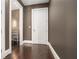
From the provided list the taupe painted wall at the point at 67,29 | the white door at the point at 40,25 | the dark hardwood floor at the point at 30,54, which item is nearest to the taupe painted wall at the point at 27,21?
the white door at the point at 40,25

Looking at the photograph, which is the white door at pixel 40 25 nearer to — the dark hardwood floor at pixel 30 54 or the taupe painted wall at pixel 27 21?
the taupe painted wall at pixel 27 21

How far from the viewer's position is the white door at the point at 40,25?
20.9 feet

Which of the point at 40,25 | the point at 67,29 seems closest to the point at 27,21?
the point at 40,25

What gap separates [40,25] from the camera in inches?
254

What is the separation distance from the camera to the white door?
20.9 feet

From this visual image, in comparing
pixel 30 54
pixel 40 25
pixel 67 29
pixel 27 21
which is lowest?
pixel 30 54

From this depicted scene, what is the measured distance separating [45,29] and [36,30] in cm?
66

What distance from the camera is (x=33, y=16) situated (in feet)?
21.8

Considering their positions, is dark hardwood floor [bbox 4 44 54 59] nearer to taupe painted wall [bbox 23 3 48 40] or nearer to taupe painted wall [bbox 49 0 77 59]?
taupe painted wall [bbox 49 0 77 59]

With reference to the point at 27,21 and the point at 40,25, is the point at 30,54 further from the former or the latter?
the point at 27,21

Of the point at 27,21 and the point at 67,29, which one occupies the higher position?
the point at 27,21

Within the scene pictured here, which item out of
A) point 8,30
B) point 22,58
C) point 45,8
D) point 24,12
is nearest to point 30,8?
point 24,12

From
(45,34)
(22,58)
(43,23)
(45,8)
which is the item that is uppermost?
(45,8)

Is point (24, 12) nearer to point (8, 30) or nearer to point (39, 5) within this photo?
point (39, 5)
